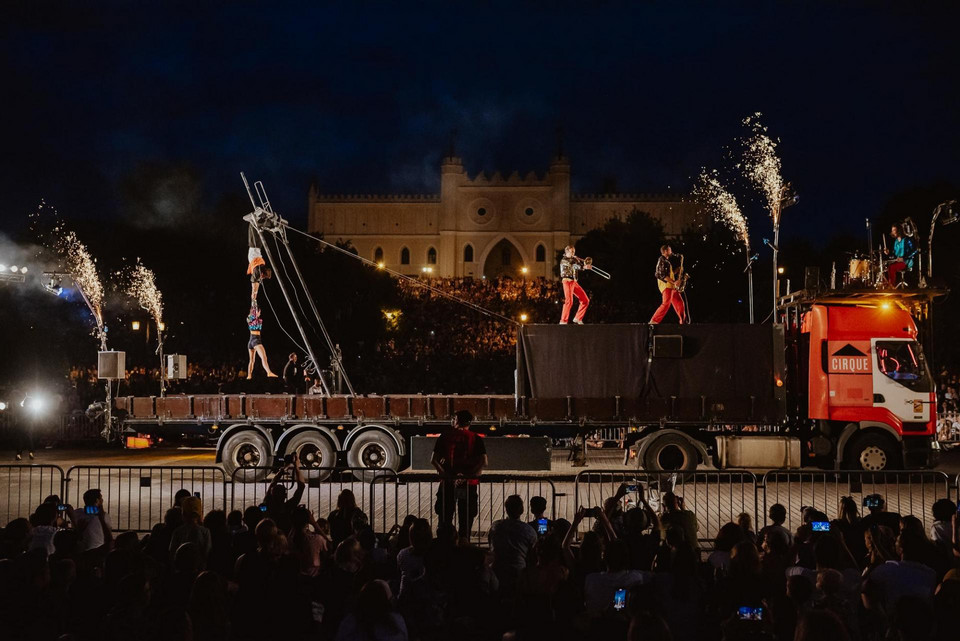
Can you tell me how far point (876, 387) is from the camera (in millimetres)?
18328

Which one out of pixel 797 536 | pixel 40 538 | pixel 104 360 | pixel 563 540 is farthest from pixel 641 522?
pixel 104 360

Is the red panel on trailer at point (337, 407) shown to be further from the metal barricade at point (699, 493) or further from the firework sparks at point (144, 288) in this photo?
the firework sparks at point (144, 288)

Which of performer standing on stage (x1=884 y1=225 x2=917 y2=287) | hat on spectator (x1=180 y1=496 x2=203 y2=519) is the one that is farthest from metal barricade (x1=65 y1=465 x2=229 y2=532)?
performer standing on stage (x1=884 y1=225 x2=917 y2=287)

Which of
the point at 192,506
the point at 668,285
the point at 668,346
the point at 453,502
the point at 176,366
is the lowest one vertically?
the point at 453,502

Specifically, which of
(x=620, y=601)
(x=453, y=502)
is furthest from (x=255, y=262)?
(x=620, y=601)

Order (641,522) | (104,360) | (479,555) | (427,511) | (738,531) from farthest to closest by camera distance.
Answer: (104,360) → (427,511) → (641,522) → (738,531) → (479,555)

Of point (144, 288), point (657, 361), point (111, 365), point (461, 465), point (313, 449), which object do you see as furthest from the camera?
point (144, 288)

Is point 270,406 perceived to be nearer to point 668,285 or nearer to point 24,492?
point 24,492

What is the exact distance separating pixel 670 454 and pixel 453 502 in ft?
26.8

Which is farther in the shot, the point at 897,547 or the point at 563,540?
the point at 563,540

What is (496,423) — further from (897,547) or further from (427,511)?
(897,547)

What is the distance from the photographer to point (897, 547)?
776 centimetres

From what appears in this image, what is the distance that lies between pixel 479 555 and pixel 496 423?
450 inches

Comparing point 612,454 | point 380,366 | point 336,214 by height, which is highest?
point 336,214
